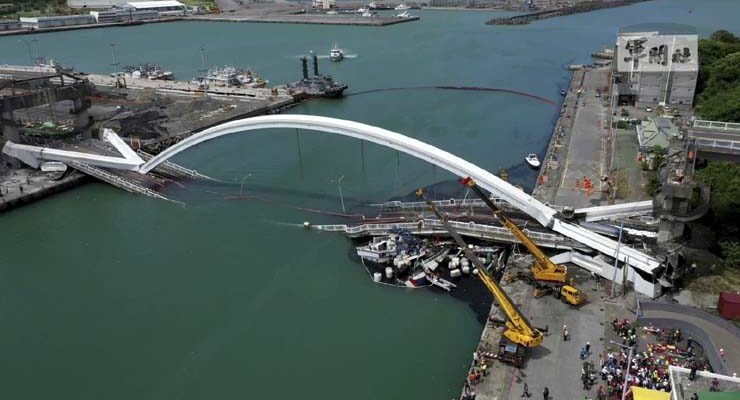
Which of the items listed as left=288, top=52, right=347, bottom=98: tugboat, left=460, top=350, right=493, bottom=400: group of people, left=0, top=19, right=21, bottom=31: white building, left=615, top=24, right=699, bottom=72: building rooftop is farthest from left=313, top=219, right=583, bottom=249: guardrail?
left=0, top=19, right=21, bottom=31: white building

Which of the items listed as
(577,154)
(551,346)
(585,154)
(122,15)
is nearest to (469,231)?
(551,346)

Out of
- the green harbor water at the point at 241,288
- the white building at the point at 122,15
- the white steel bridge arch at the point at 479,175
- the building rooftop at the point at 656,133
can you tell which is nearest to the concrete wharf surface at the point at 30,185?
the green harbor water at the point at 241,288

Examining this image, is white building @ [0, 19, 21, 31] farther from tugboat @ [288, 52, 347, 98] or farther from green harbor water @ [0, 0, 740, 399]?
green harbor water @ [0, 0, 740, 399]

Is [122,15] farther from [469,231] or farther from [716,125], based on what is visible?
[716,125]

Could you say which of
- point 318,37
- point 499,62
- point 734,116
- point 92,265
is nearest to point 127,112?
point 92,265

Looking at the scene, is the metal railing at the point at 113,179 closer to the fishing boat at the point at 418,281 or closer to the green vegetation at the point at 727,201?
the fishing boat at the point at 418,281

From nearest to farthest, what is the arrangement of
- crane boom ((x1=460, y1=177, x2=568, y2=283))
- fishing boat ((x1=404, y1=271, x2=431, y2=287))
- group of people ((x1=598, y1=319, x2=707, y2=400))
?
group of people ((x1=598, y1=319, x2=707, y2=400)) < crane boom ((x1=460, y1=177, x2=568, y2=283)) < fishing boat ((x1=404, y1=271, x2=431, y2=287))
